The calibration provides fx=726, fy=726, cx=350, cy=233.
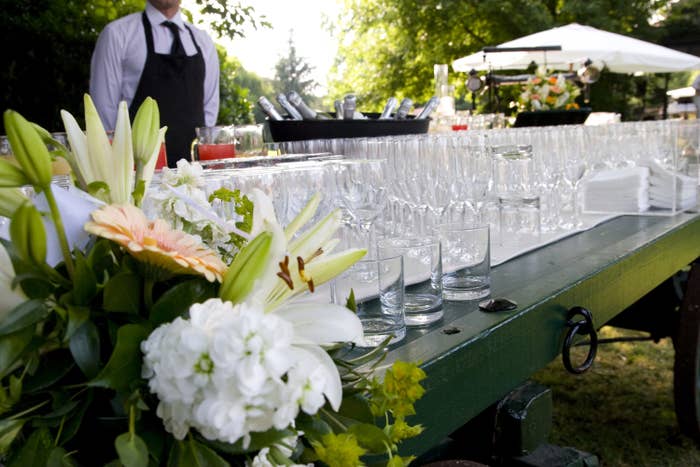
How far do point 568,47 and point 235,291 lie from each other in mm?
9375

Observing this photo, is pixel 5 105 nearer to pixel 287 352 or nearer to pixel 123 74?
pixel 123 74

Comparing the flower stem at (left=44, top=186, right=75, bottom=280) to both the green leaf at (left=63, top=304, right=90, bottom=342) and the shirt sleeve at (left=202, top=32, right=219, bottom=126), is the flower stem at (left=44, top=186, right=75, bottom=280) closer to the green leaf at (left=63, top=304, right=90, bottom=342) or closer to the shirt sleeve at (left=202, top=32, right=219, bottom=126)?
the green leaf at (left=63, top=304, right=90, bottom=342)

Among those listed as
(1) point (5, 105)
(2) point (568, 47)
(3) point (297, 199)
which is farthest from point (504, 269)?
(2) point (568, 47)

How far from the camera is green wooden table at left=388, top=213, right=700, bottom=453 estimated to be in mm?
1009

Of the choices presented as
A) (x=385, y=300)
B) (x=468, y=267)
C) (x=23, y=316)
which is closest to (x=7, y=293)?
(x=23, y=316)

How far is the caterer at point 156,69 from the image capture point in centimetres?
372

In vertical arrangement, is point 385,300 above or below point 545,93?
below

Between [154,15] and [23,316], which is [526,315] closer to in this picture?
[23,316]

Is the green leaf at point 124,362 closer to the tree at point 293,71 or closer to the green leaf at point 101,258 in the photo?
the green leaf at point 101,258

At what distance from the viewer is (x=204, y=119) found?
4246mm

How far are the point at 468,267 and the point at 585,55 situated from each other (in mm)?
8759

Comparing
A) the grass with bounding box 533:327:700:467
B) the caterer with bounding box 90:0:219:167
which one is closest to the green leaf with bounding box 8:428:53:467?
the grass with bounding box 533:327:700:467

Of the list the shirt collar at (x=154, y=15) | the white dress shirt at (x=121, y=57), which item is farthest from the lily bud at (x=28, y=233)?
the shirt collar at (x=154, y=15)

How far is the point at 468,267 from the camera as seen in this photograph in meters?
1.30
